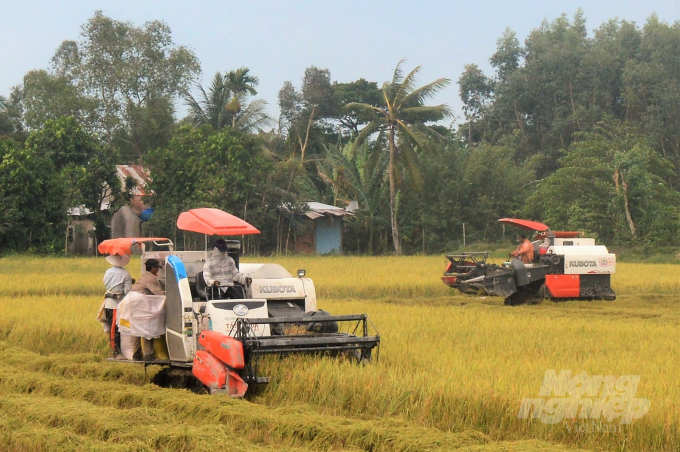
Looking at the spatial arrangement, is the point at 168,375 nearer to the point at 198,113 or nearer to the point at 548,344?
the point at 548,344

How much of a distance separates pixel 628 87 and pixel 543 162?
614 centimetres

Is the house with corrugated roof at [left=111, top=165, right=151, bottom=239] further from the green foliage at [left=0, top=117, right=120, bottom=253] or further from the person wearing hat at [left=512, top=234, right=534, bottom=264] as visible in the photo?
the person wearing hat at [left=512, top=234, right=534, bottom=264]

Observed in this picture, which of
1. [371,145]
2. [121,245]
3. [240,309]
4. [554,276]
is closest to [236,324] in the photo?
[240,309]

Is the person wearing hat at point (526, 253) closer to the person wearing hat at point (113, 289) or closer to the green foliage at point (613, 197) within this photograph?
the person wearing hat at point (113, 289)

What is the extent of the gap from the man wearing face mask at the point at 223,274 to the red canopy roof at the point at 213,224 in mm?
298

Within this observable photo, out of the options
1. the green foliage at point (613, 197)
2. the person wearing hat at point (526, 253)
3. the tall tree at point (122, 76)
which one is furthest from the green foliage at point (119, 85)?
the person wearing hat at point (526, 253)

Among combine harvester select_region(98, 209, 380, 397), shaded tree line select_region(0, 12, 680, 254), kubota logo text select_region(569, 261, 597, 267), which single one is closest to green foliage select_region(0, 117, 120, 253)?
shaded tree line select_region(0, 12, 680, 254)

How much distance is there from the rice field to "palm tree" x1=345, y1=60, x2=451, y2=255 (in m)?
23.2

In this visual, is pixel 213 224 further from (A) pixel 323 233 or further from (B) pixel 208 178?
(A) pixel 323 233

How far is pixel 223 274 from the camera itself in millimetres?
9438

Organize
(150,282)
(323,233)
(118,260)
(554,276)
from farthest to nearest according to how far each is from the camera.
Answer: (323,233), (554,276), (118,260), (150,282)

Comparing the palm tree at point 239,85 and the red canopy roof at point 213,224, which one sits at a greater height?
the palm tree at point 239,85

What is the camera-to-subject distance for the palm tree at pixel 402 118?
35406 mm

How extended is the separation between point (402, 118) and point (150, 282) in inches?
1110
